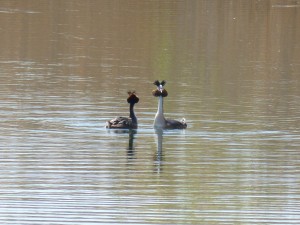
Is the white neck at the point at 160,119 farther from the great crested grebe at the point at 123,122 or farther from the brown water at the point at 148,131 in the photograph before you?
the great crested grebe at the point at 123,122

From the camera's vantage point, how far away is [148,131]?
24656mm

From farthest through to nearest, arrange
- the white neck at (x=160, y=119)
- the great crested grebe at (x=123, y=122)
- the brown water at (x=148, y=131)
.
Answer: the white neck at (x=160, y=119) → the great crested grebe at (x=123, y=122) → the brown water at (x=148, y=131)

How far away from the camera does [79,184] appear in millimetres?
18844

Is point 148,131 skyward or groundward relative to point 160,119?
groundward

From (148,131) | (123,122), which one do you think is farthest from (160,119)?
(123,122)

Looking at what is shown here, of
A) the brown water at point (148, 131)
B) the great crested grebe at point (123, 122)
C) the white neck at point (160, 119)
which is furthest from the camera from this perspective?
the white neck at point (160, 119)

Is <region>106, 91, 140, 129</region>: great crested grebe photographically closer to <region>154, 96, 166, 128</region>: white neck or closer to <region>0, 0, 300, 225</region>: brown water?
<region>0, 0, 300, 225</region>: brown water

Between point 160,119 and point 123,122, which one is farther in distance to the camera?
point 160,119

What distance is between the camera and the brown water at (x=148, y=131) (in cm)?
1745

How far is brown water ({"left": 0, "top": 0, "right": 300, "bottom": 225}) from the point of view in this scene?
57.3 ft

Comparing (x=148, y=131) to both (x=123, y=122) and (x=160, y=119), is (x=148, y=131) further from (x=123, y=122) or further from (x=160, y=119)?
(x=123, y=122)

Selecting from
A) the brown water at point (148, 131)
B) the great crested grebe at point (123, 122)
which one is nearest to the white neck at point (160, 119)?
the brown water at point (148, 131)

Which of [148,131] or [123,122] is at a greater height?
[123,122]

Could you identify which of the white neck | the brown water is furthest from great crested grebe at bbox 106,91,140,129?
the white neck
